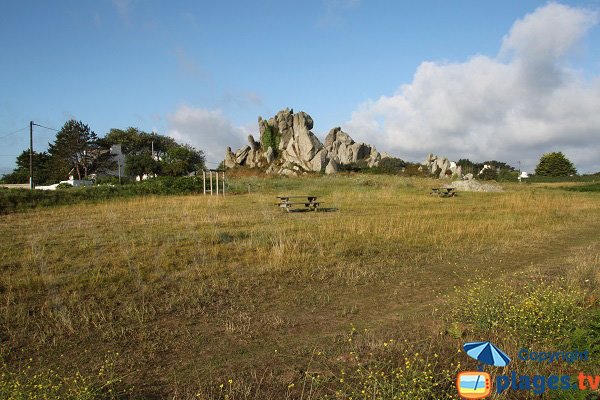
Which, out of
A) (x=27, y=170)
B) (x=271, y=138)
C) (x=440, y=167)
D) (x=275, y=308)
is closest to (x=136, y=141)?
(x=27, y=170)

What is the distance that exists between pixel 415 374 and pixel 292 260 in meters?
5.45

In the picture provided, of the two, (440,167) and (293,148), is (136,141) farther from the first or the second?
(440,167)

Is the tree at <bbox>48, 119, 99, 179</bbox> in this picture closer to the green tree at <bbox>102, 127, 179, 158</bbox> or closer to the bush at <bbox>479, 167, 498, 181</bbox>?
the green tree at <bbox>102, 127, 179, 158</bbox>

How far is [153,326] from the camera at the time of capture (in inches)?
224

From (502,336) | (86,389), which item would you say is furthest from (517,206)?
(86,389)

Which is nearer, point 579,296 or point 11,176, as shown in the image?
point 579,296

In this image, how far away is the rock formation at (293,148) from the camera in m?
58.2

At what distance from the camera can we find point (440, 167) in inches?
2913

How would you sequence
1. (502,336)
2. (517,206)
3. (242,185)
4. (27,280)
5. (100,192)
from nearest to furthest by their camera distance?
(502,336), (27,280), (517,206), (100,192), (242,185)

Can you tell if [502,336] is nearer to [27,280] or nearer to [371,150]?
[27,280]

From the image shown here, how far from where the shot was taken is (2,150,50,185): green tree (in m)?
63.5

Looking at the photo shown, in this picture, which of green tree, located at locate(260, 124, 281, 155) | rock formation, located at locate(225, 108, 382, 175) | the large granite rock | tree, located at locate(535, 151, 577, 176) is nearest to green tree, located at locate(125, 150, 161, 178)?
rock formation, located at locate(225, 108, 382, 175)

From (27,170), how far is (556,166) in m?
105

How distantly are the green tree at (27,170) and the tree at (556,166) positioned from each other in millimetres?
98780
